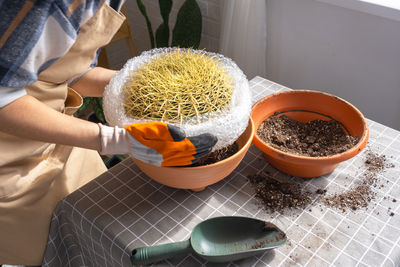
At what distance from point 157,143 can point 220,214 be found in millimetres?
201

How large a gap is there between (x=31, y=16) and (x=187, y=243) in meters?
0.44

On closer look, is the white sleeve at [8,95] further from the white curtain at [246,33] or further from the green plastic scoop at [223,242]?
the white curtain at [246,33]

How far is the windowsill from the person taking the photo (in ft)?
3.59

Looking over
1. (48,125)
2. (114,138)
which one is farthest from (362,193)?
(48,125)

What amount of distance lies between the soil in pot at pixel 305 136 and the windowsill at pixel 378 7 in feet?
1.72

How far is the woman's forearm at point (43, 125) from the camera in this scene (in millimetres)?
597

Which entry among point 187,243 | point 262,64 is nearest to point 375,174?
point 187,243

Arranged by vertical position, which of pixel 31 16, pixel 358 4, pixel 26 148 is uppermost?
pixel 31 16

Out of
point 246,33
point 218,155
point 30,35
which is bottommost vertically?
point 246,33

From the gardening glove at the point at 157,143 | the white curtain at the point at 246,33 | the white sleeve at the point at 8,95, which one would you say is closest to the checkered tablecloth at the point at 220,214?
the gardening glove at the point at 157,143

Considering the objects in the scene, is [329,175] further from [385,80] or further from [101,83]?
[385,80]

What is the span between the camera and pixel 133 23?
2232 mm

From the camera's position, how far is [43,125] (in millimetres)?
611

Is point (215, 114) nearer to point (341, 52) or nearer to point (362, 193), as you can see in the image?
point (362, 193)
